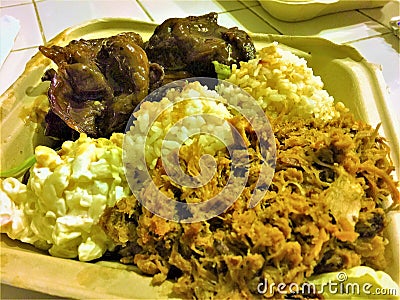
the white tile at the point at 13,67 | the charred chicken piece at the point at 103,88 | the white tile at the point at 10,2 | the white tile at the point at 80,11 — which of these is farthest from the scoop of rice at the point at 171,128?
the white tile at the point at 10,2

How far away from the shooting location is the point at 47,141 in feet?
5.39

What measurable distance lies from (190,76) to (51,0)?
160 cm

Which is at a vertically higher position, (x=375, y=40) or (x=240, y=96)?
(x=240, y=96)

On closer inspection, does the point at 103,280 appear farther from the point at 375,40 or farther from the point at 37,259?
the point at 375,40

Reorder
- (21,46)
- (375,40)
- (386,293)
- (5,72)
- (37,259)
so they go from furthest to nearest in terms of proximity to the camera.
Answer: (375,40), (21,46), (5,72), (37,259), (386,293)

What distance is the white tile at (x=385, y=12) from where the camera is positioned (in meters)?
2.80

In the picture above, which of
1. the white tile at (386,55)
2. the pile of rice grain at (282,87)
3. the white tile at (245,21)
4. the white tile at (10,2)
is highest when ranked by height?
the pile of rice grain at (282,87)

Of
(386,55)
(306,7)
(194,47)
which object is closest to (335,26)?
(306,7)

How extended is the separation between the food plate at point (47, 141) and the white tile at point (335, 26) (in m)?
0.80

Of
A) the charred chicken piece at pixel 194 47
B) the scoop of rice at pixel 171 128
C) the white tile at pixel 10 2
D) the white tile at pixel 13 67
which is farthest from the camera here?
the white tile at pixel 10 2

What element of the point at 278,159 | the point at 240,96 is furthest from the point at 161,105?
the point at 278,159

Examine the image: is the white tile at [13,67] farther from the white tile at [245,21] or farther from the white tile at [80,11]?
the white tile at [245,21]

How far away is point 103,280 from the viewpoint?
3.72 feet

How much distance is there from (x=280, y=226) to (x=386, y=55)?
1.78m
